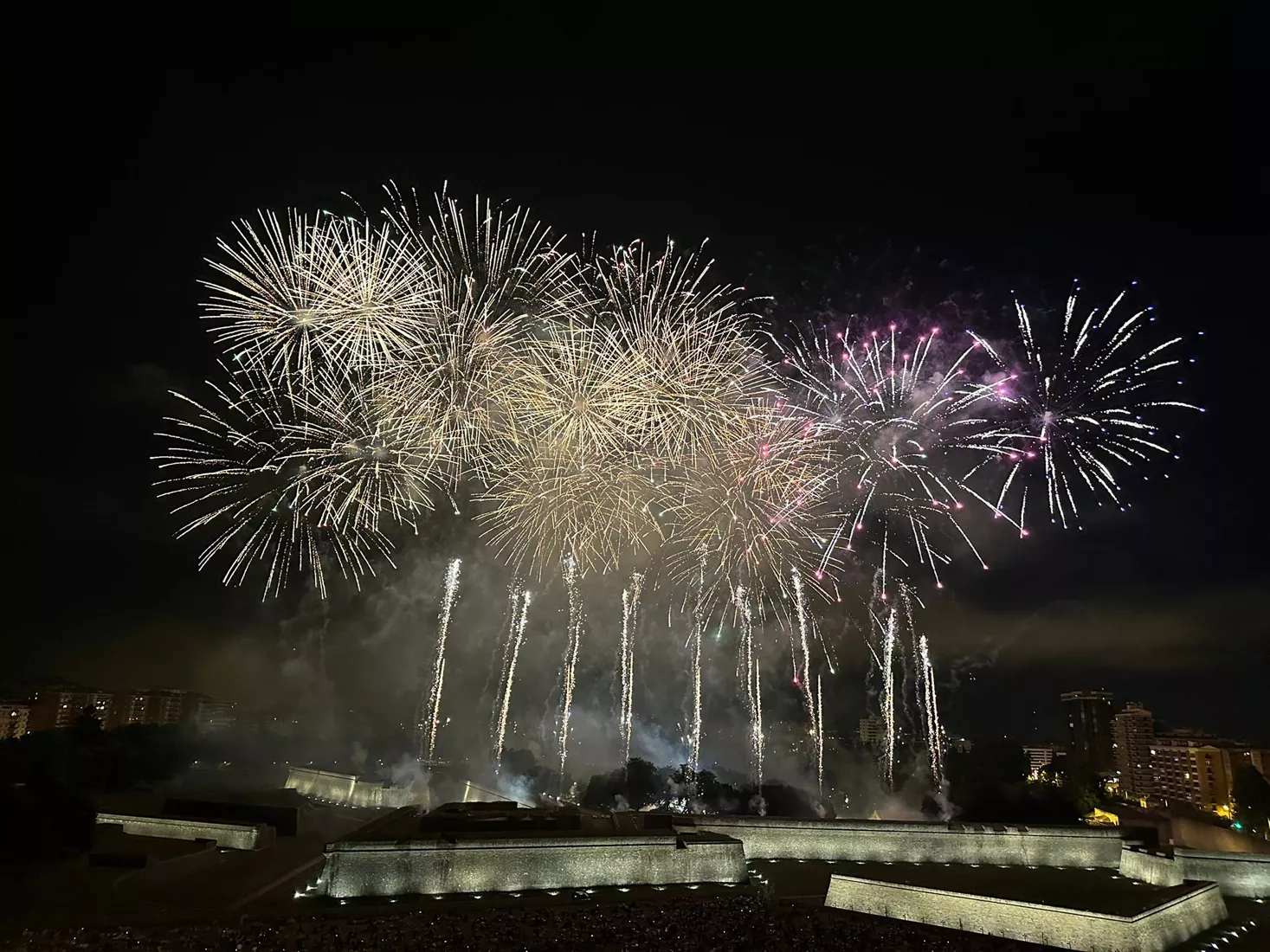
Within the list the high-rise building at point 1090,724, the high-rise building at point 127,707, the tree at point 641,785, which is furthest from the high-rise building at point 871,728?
the high-rise building at point 127,707

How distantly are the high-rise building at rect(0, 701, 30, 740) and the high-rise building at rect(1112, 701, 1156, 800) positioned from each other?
109 meters

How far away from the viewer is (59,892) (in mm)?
21656

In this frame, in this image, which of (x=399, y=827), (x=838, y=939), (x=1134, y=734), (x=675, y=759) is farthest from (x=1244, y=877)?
(x=1134, y=734)

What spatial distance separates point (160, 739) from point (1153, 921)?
52968mm

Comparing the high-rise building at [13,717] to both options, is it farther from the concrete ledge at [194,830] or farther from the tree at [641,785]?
the tree at [641,785]

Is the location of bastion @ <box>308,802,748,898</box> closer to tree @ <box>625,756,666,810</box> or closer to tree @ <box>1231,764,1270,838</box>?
tree @ <box>625,756,666,810</box>

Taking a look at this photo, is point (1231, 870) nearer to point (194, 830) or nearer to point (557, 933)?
point (557, 933)

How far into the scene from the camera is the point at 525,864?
22984 mm

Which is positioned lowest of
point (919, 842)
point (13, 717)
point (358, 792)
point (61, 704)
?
point (358, 792)

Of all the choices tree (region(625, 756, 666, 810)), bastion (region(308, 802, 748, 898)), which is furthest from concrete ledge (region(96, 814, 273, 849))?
tree (region(625, 756, 666, 810))

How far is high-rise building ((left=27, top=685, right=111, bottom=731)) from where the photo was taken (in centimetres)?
6931

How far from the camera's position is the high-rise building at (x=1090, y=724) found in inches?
3632

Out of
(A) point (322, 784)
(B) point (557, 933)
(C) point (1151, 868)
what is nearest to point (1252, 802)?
(C) point (1151, 868)

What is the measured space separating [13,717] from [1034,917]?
3010 inches
